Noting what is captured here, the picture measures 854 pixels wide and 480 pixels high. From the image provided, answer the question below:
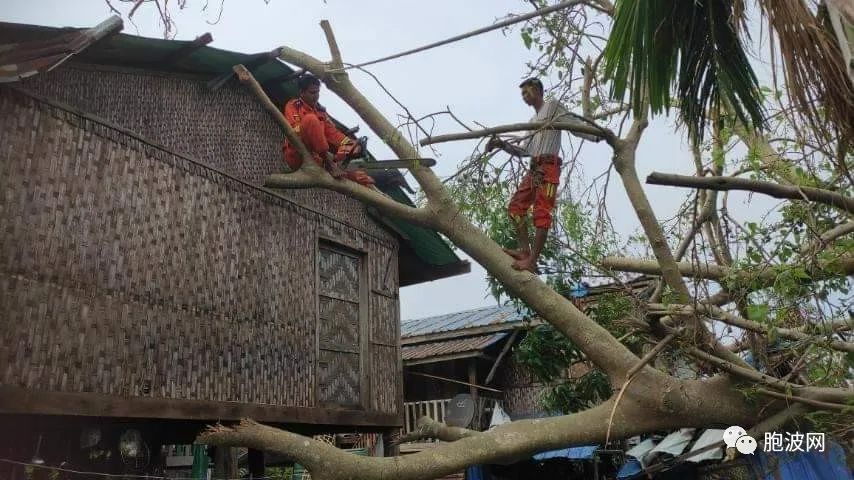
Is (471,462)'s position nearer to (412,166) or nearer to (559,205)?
(412,166)

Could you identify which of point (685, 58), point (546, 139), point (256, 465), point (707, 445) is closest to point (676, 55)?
point (685, 58)

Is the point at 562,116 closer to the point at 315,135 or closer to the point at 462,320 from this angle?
the point at 315,135

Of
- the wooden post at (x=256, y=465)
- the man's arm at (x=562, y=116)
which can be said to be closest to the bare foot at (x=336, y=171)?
the man's arm at (x=562, y=116)

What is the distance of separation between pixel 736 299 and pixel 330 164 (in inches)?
128

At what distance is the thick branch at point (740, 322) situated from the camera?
163 inches

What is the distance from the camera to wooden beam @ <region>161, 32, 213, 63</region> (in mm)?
5434

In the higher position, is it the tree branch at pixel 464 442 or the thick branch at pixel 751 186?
the thick branch at pixel 751 186

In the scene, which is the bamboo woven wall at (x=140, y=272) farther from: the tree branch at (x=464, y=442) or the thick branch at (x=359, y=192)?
the tree branch at (x=464, y=442)

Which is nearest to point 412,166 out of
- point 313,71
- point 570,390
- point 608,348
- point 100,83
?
point 313,71

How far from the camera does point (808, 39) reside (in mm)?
2875

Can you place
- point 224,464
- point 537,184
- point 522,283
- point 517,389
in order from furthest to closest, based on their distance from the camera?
point 517,389 < point 224,464 < point 537,184 < point 522,283

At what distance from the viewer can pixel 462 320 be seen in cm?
1568

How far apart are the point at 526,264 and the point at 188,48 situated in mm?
3338

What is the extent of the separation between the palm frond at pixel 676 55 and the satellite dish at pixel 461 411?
903 centimetres
